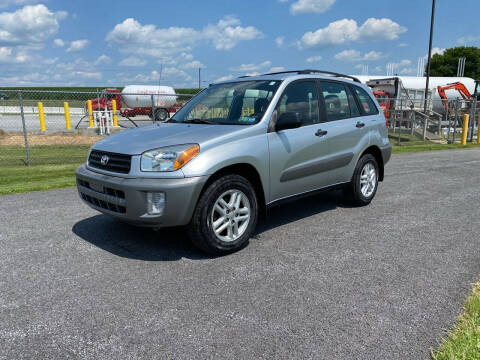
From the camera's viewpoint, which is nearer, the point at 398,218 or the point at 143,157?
the point at 143,157

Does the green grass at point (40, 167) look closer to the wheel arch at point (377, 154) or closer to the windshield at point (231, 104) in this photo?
the windshield at point (231, 104)

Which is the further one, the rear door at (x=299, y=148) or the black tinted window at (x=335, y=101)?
the black tinted window at (x=335, y=101)

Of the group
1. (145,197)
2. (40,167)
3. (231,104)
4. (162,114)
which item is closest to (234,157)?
(145,197)

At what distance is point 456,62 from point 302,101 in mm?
76616

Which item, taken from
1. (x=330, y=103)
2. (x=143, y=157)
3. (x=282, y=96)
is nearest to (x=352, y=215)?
(x=330, y=103)

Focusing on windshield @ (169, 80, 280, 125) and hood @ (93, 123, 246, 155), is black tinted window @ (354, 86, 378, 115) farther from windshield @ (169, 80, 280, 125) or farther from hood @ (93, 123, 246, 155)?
hood @ (93, 123, 246, 155)

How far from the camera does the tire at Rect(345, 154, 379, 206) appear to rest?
564cm

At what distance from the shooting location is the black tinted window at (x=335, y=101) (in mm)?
5090

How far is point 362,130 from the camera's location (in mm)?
5570

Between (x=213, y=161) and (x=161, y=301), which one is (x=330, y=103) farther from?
(x=161, y=301)

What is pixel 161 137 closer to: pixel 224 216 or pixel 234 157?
pixel 234 157

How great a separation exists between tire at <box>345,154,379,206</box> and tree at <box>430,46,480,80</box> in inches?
2912

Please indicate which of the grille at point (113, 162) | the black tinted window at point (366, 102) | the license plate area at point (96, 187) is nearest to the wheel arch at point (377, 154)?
the black tinted window at point (366, 102)

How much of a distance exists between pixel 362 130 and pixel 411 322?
3.35 meters
